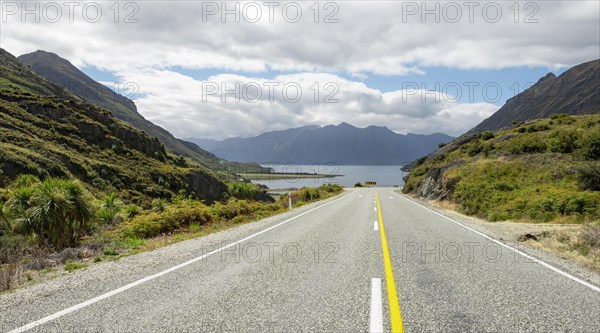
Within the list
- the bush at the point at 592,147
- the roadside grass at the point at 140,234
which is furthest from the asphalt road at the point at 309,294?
the bush at the point at 592,147

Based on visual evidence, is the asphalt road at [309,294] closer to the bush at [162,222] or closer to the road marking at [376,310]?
the road marking at [376,310]

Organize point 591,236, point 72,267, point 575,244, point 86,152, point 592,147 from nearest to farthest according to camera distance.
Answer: point 72,267 → point 591,236 → point 575,244 → point 592,147 → point 86,152

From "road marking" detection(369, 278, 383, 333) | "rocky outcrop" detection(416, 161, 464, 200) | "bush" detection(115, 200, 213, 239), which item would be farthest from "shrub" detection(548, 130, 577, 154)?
"road marking" detection(369, 278, 383, 333)

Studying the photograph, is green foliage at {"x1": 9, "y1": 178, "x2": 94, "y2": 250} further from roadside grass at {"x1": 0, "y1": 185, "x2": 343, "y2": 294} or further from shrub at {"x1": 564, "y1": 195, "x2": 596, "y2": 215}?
shrub at {"x1": 564, "y1": 195, "x2": 596, "y2": 215}

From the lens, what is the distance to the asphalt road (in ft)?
14.6

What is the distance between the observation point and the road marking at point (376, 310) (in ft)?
14.2

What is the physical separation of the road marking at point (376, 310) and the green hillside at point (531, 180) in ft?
44.0

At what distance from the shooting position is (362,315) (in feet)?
15.5

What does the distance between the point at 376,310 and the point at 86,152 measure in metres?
61.7

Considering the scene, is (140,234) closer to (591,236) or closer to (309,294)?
(309,294)

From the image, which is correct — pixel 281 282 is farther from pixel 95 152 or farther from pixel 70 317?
pixel 95 152

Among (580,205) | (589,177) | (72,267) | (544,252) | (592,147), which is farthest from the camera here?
(592,147)

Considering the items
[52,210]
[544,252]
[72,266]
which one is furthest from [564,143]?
[52,210]

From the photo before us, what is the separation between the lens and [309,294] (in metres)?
5.59
